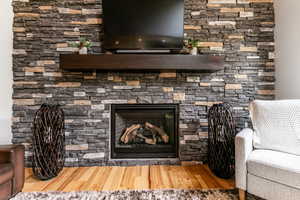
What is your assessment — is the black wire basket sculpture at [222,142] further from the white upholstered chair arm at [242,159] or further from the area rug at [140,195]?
the white upholstered chair arm at [242,159]

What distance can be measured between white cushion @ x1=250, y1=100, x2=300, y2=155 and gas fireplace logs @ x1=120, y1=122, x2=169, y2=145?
1187mm

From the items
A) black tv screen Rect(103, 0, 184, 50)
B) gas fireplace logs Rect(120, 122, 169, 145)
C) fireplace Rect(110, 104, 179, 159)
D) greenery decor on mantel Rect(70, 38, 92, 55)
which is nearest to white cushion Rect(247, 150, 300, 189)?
fireplace Rect(110, 104, 179, 159)

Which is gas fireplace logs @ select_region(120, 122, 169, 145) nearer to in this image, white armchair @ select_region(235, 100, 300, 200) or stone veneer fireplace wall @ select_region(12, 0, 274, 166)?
stone veneer fireplace wall @ select_region(12, 0, 274, 166)

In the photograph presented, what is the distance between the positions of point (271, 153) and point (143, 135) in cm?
157

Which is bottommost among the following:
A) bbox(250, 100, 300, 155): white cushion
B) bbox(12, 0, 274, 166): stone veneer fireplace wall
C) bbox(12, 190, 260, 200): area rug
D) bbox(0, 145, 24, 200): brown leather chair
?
bbox(12, 190, 260, 200): area rug

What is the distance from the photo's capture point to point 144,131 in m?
2.75

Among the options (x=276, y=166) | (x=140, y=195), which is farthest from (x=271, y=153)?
(x=140, y=195)

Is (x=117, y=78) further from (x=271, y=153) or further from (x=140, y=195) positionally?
(x=271, y=153)

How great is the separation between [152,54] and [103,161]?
4.97 ft

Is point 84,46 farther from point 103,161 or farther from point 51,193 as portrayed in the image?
point 51,193

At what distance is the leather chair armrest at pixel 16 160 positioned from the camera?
66.1 inches

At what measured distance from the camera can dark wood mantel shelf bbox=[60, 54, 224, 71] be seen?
223 cm

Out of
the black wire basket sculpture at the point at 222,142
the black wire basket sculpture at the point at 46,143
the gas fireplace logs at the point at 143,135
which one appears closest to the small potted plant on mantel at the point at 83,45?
the black wire basket sculpture at the point at 46,143

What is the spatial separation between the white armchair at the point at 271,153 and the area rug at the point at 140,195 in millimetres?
→ 212
